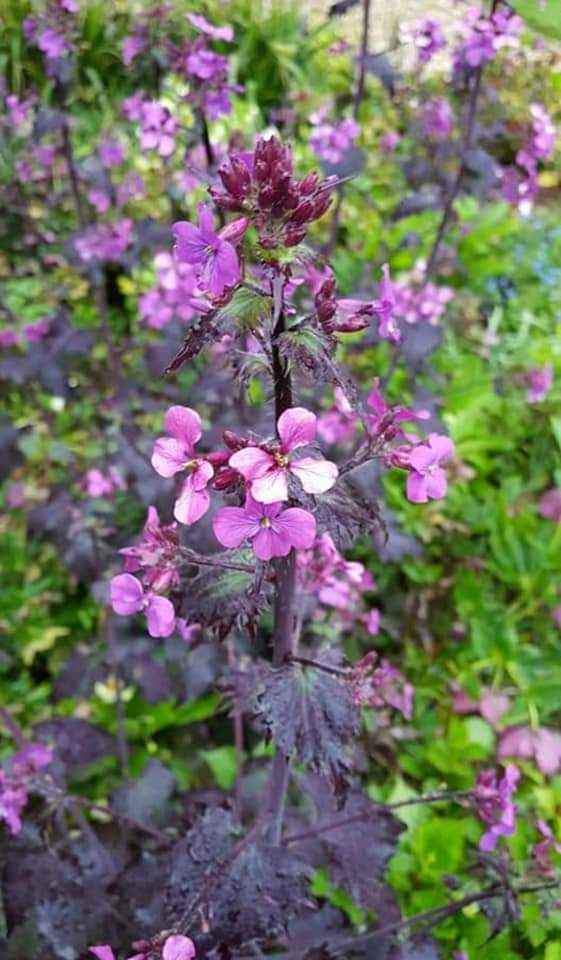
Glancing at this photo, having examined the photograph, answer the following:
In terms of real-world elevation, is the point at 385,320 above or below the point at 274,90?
above

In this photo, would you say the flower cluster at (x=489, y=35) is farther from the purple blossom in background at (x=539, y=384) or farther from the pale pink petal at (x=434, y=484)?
the pale pink petal at (x=434, y=484)

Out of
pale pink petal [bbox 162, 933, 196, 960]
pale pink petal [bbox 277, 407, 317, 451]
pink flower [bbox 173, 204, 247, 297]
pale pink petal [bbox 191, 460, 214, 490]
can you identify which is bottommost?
pale pink petal [bbox 162, 933, 196, 960]

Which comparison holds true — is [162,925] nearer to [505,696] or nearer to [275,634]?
[275,634]

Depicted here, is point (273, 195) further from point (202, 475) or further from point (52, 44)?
point (52, 44)

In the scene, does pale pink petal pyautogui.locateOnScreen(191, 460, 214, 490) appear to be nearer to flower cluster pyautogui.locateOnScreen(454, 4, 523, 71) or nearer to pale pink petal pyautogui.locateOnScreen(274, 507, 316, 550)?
pale pink petal pyautogui.locateOnScreen(274, 507, 316, 550)

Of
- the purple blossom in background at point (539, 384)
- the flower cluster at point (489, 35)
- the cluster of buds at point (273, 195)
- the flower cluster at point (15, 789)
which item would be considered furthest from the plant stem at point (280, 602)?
the purple blossom in background at point (539, 384)

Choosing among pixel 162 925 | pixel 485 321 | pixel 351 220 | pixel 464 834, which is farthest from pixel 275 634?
pixel 351 220

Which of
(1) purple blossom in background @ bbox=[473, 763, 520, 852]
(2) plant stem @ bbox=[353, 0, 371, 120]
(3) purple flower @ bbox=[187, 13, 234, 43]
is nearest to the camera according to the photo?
(1) purple blossom in background @ bbox=[473, 763, 520, 852]

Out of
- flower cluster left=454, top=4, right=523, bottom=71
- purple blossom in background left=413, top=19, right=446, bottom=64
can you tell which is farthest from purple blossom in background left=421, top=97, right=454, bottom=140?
flower cluster left=454, top=4, right=523, bottom=71
